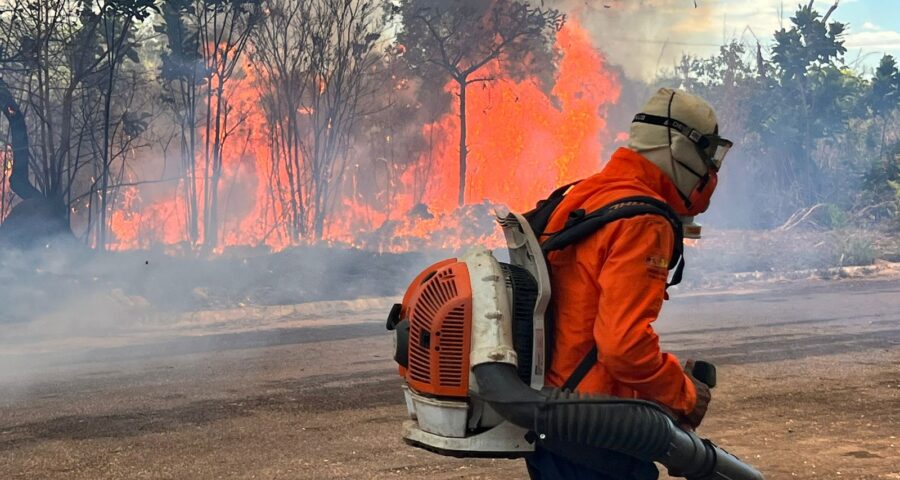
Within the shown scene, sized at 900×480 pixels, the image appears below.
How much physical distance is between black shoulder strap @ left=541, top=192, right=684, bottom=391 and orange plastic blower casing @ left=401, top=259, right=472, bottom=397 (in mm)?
241

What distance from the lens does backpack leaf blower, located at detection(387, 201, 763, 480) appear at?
2.28 meters

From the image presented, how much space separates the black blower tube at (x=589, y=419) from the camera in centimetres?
227

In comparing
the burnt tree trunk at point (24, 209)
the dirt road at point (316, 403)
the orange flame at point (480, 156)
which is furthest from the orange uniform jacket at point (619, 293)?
the orange flame at point (480, 156)

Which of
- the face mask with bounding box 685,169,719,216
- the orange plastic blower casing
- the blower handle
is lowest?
the blower handle

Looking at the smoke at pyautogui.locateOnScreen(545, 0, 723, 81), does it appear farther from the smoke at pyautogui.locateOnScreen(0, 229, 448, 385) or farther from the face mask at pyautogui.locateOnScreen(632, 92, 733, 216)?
the face mask at pyautogui.locateOnScreen(632, 92, 733, 216)

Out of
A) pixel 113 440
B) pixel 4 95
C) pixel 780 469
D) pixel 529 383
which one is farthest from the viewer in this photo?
pixel 4 95

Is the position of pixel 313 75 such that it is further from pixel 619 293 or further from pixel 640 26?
pixel 619 293

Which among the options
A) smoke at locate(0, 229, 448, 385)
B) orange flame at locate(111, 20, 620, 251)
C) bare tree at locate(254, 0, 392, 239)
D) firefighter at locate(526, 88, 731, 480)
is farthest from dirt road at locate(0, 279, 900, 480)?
orange flame at locate(111, 20, 620, 251)

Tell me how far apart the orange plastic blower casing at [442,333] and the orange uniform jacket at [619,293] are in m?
0.23

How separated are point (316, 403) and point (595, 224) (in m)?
5.55

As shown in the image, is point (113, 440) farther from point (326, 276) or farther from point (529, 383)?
point (326, 276)

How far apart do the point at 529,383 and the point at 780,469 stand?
3.64 meters

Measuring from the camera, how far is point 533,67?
82.6 feet

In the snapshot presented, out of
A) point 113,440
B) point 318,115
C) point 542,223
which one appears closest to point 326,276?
point 318,115
